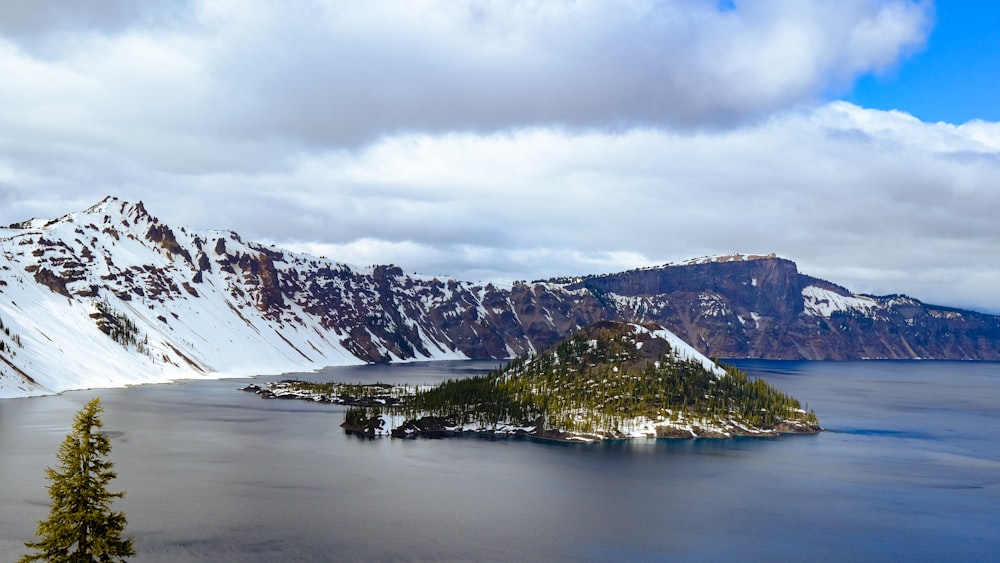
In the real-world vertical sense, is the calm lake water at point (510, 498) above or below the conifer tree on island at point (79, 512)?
below

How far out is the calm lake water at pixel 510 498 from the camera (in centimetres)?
9612

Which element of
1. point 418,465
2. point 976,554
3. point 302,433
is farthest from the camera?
point 302,433

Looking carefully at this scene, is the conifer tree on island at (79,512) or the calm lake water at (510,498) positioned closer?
the conifer tree on island at (79,512)

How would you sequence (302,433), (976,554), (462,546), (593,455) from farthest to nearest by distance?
(302,433)
(593,455)
(976,554)
(462,546)

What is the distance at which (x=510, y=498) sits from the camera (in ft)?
409

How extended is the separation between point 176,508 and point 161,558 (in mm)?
24524

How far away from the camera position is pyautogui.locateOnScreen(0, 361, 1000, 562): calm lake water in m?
96.1

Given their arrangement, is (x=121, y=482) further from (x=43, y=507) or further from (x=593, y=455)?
(x=593, y=455)

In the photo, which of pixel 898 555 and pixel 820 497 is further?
pixel 820 497

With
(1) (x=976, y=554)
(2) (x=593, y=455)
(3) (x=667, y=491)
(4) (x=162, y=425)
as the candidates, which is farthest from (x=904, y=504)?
(4) (x=162, y=425)

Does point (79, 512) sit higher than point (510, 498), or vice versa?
point (79, 512)

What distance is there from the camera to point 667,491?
13500 centimetres

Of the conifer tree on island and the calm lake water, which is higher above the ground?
the conifer tree on island

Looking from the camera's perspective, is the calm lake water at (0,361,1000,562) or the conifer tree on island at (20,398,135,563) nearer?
the conifer tree on island at (20,398,135,563)
